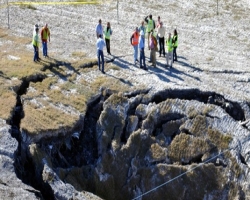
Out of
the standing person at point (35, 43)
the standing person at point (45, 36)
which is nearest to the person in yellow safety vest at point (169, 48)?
the standing person at point (45, 36)

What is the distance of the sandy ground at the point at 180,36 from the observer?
3083cm

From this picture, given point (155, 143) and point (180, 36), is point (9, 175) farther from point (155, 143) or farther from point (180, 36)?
point (180, 36)

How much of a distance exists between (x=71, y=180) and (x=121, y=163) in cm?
314

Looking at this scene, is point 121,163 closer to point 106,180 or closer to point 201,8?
point 106,180

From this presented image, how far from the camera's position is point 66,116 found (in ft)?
88.2

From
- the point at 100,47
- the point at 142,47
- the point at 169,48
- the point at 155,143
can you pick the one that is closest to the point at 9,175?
the point at 155,143

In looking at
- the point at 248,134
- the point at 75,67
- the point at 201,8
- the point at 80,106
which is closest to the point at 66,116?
the point at 80,106

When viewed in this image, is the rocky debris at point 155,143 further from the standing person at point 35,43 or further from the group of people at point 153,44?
the standing person at point 35,43

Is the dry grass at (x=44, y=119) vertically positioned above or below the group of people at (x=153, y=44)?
below

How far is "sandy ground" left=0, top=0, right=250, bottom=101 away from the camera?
30828 mm

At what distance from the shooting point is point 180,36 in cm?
4078

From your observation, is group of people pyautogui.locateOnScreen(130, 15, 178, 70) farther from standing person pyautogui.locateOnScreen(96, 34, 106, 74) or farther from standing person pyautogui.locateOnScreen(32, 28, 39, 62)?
standing person pyautogui.locateOnScreen(32, 28, 39, 62)

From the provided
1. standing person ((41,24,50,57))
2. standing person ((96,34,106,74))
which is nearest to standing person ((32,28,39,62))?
standing person ((41,24,50,57))

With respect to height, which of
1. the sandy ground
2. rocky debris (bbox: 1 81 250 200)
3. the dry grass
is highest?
the sandy ground
